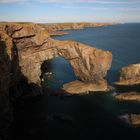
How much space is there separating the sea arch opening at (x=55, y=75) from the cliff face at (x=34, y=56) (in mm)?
6250

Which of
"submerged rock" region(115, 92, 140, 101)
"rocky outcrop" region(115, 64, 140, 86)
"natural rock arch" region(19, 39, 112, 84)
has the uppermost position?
"natural rock arch" region(19, 39, 112, 84)

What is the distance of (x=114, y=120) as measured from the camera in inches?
2317

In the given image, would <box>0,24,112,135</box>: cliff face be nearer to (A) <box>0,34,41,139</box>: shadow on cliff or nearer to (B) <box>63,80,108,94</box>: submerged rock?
(A) <box>0,34,41,139</box>: shadow on cliff

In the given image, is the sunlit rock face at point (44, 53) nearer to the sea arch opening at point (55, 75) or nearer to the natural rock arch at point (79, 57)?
the natural rock arch at point (79, 57)

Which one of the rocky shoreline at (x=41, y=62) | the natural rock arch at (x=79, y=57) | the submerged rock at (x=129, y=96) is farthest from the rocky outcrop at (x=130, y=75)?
the submerged rock at (x=129, y=96)

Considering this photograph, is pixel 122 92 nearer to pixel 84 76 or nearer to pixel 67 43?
pixel 84 76

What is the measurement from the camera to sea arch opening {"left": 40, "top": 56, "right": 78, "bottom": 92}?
85938 mm

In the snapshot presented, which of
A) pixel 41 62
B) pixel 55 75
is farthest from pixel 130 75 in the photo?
pixel 41 62

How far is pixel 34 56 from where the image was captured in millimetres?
79625

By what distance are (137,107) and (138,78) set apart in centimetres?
2069

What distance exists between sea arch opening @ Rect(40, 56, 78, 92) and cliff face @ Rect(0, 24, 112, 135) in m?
6.25

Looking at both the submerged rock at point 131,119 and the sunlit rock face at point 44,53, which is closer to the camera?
the submerged rock at point 131,119

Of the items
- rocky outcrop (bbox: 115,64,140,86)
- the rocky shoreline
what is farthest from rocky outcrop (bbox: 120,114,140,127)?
rocky outcrop (bbox: 115,64,140,86)

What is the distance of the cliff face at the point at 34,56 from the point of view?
6919 cm
